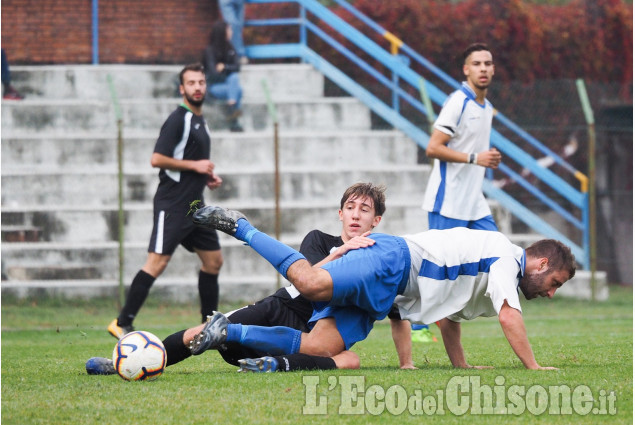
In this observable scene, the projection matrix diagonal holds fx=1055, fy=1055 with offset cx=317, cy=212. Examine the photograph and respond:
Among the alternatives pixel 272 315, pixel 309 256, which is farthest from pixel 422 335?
pixel 272 315

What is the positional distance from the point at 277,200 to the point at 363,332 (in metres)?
6.73

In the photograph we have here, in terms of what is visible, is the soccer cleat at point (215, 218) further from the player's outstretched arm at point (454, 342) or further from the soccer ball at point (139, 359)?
the player's outstretched arm at point (454, 342)

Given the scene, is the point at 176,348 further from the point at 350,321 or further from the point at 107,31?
the point at 107,31

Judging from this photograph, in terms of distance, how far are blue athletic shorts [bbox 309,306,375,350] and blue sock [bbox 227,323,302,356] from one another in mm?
238

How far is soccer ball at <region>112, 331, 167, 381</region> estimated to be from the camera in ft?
19.5

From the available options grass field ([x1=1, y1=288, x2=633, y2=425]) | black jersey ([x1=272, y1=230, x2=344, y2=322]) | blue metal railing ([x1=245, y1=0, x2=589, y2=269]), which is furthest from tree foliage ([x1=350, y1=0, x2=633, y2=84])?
black jersey ([x1=272, y1=230, x2=344, y2=322])

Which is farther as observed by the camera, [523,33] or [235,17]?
[523,33]

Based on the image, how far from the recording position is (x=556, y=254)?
20.0 feet

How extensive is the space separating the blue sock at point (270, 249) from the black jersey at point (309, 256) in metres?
0.62

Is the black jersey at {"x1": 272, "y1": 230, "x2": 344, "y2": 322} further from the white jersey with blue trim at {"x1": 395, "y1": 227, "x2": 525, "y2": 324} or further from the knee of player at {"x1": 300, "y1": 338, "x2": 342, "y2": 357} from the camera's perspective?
the white jersey with blue trim at {"x1": 395, "y1": 227, "x2": 525, "y2": 324}

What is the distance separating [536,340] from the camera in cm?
873

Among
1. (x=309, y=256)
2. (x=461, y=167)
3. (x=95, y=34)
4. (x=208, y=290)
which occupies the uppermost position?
(x=95, y=34)

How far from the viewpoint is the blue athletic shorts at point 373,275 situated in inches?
234

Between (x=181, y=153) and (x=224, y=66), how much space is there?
6038 mm
